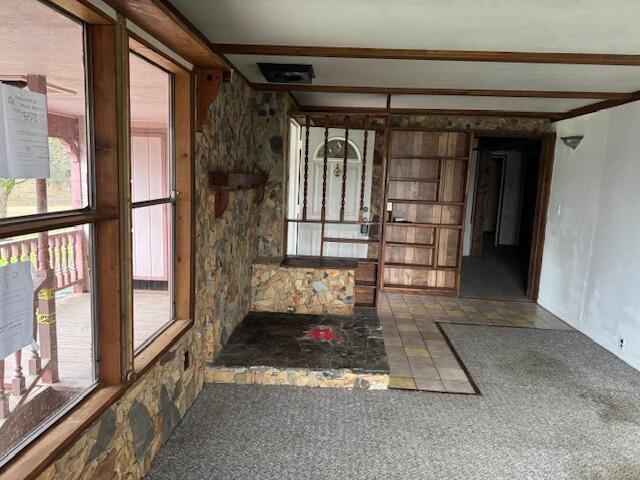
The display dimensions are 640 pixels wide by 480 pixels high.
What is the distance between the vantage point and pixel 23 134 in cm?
132

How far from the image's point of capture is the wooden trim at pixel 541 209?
17.2 feet

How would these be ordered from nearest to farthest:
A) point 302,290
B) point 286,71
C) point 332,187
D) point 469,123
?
point 286,71, point 302,290, point 332,187, point 469,123

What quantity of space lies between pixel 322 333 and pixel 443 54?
227 cm

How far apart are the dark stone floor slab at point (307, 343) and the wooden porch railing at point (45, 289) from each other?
1478 millimetres

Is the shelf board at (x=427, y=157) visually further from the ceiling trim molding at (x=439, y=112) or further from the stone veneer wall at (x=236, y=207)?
the stone veneer wall at (x=236, y=207)

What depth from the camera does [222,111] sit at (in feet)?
9.89

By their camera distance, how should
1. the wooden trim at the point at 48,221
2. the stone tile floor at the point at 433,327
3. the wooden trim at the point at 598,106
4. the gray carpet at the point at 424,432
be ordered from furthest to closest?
the wooden trim at the point at 598,106 → the stone tile floor at the point at 433,327 → the gray carpet at the point at 424,432 → the wooden trim at the point at 48,221

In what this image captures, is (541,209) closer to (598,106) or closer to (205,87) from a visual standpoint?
(598,106)

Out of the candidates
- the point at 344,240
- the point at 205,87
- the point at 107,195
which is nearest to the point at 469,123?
the point at 344,240

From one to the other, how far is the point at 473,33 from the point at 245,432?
2.54 meters

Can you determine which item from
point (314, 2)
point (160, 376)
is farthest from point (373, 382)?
point (314, 2)

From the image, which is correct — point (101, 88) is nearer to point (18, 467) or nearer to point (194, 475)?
point (18, 467)

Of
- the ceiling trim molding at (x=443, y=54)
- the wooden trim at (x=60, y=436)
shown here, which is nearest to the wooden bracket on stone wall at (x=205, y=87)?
the ceiling trim molding at (x=443, y=54)

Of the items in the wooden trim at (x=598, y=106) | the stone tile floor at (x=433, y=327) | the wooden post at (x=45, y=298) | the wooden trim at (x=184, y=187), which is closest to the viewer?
the wooden post at (x=45, y=298)
